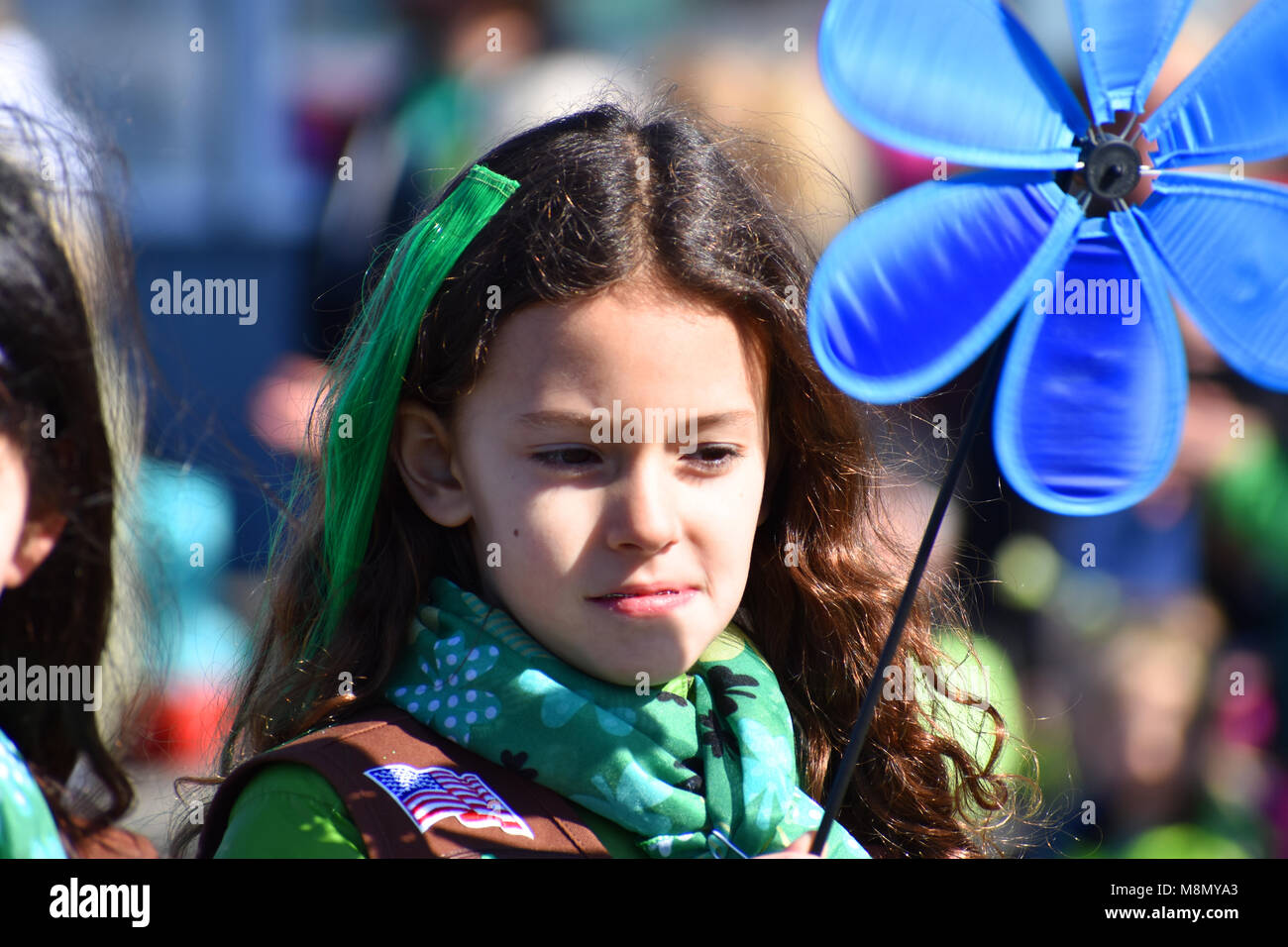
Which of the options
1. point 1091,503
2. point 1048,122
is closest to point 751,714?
point 1091,503

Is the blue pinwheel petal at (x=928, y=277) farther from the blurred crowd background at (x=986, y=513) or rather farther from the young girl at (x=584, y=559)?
the blurred crowd background at (x=986, y=513)

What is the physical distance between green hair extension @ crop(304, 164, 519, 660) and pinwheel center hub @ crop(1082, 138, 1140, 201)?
63 cm

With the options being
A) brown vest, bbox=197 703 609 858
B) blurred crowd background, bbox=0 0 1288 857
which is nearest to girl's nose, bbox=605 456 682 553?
brown vest, bbox=197 703 609 858

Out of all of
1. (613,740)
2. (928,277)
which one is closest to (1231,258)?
(928,277)

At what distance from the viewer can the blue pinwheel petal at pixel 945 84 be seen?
3.69 ft

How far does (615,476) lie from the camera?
1.29 metres

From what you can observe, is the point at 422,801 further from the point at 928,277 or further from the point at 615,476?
the point at 928,277

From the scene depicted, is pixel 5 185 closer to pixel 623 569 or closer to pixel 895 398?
pixel 623 569

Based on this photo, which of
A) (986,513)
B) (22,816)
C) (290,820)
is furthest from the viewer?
(986,513)

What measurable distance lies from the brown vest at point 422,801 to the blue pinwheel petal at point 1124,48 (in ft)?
2.67

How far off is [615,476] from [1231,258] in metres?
0.58

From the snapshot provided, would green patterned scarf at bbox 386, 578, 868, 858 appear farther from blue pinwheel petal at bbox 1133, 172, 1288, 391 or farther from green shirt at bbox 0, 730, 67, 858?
blue pinwheel petal at bbox 1133, 172, 1288, 391

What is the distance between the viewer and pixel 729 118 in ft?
9.86

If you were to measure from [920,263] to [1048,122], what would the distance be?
17cm
